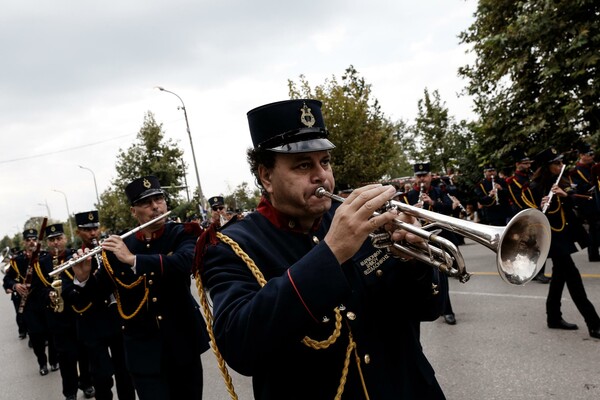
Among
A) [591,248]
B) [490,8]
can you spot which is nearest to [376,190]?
[591,248]

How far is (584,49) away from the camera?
49.2 feet

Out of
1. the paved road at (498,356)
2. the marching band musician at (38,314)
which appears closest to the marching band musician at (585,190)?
the paved road at (498,356)

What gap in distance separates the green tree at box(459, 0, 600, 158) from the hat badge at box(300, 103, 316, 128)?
15.0 m

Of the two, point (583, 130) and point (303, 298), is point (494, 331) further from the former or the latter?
point (583, 130)

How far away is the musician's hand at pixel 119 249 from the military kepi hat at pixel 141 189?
0.56 metres

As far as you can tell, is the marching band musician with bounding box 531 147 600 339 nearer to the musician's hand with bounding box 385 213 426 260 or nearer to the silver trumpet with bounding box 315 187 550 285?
the silver trumpet with bounding box 315 187 550 285

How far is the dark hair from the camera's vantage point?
1996 mm

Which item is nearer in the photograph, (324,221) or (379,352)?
(379,352)

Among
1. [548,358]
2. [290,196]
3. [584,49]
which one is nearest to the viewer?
[290,196]

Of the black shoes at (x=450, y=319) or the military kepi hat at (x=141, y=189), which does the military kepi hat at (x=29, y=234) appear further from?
the black shoes at (x=450, y=319)

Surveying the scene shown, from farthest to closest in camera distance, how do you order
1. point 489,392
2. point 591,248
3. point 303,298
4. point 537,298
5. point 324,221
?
point 591,248 → point 537,298 → point 489,392 → point 324,221 → point 303,298

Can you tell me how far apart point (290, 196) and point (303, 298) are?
52 cm

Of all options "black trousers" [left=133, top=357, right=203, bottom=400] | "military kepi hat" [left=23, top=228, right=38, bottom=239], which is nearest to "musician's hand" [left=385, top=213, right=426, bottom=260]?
"black trousers" [left=133, top=357, right=203, bottom=400]

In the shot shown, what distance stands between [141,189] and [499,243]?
346 centimetres
